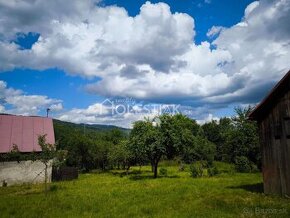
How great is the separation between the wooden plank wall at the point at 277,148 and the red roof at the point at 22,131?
85.9ft

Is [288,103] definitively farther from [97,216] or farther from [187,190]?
[97,216]

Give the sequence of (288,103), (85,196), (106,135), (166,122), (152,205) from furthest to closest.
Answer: (106,135) → (166,122) → (85,196) → (288,103) → (152,205)

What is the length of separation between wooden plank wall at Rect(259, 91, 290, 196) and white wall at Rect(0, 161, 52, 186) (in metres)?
25.0

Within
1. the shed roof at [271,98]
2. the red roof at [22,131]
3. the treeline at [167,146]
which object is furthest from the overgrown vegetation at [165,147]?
the shed roof at [271,98]

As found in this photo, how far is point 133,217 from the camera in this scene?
49.6 ft

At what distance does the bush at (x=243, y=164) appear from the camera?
46.8m

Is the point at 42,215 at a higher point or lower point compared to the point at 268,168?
lower

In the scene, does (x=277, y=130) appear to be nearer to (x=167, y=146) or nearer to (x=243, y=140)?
(x=167, y=146)

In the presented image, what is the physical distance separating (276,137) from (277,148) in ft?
2.31

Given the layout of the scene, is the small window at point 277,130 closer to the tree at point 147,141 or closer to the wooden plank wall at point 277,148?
the wooden plank wall at point 277,148

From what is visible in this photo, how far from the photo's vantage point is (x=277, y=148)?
770 inches

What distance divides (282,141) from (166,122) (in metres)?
20.1

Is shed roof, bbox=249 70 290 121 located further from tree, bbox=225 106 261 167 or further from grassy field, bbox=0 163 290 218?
tree, bbox=225 106 261 167

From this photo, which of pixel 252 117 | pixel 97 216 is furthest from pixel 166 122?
pixel 97 216
